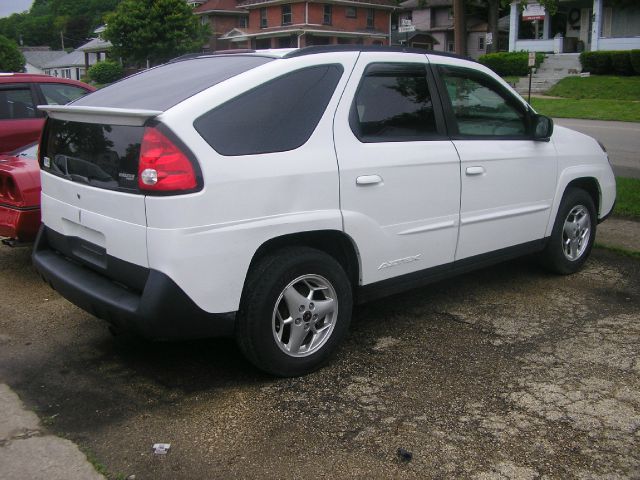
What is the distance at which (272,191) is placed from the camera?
362 cm

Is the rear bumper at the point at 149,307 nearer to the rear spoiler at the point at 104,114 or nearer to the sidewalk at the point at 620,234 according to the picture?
the rear spoiler at the point at 104,114

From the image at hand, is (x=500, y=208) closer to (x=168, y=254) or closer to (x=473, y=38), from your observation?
(x=168, y=254)

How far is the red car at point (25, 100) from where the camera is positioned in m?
8.12

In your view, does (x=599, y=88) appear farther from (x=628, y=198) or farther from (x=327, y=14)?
(x=327, y=14)

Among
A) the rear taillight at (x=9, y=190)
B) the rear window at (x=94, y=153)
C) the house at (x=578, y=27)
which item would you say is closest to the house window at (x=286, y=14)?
the house at (x=578, y=27)

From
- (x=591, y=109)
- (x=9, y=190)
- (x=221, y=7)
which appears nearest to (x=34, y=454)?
(x=9, y=190)

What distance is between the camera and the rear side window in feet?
11.6

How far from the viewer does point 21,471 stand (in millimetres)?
3055

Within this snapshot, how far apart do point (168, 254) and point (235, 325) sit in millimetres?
579

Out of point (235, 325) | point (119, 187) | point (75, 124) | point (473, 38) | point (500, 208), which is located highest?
point (473, 38)

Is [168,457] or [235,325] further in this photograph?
[235,325]

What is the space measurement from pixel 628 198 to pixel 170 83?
670cm

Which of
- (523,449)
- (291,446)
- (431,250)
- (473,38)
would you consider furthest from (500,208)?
(473,38)

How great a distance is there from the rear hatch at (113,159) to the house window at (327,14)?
53295 mm
